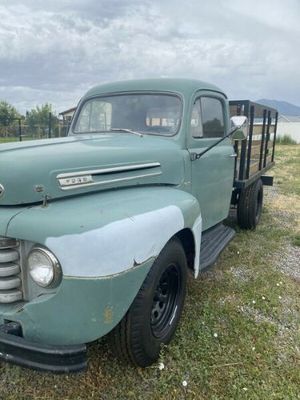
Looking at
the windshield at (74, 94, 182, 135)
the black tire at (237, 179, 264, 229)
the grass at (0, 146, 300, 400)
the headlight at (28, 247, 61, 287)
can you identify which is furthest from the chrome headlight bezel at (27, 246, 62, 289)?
the black tire at (237, 179, 264, 229)

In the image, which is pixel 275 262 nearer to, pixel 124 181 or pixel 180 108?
pixel 180 108

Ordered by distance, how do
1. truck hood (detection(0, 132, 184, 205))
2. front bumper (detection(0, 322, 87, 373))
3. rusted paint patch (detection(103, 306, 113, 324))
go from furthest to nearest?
truck hood (detection(0, 132, 184, 205)) → rusted paint patch (detection(103, 306, 113, 324)) → front bumper (detection(0, 322, 87, 373))

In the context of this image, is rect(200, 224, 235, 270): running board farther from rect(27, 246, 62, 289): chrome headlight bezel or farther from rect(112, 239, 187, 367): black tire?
rect(27, 246, 62, 289): chrome headlight bezel

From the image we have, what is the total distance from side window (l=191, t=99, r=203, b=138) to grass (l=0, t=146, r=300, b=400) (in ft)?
5.08

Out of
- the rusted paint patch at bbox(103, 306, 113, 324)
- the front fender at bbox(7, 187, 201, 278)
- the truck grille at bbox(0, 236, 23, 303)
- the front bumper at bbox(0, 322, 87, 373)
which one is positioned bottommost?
the front bumper at bbox(0, 322, 87, 373)

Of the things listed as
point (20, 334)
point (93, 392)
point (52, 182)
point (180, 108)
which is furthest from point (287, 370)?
point (180, 108)

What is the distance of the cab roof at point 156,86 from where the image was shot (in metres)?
3.87

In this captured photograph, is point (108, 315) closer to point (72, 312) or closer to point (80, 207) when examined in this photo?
point (72, 312)

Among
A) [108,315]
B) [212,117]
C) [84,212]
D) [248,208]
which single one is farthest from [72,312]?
[248,208]

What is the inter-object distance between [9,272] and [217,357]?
1.66 m

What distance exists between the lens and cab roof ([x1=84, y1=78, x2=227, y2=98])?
387cm

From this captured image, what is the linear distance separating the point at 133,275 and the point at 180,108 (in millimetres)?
2025

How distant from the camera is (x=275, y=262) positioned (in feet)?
16.1

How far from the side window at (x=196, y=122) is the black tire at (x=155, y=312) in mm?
1411
